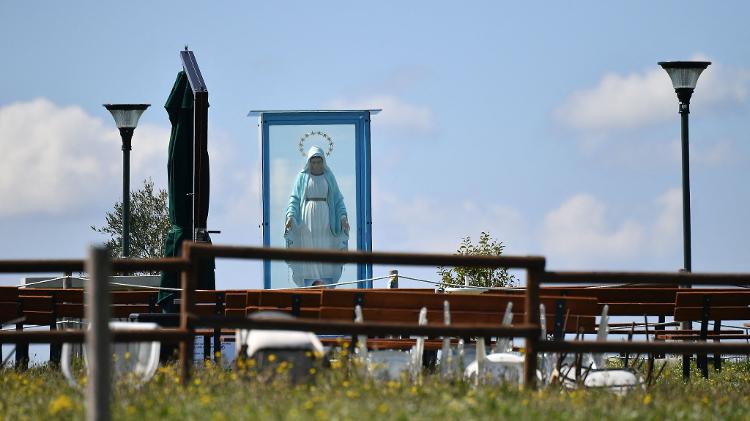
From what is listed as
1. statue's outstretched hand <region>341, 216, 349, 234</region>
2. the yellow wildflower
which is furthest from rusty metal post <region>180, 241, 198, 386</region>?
statue's outstretched hand <region>341, 216, 349, 234</region>

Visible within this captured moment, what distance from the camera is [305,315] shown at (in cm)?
1466

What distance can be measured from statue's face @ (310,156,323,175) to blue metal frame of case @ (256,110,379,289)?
65 cm

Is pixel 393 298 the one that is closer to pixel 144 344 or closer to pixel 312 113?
pixel 144 344

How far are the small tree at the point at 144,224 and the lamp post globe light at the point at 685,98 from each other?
28801mm

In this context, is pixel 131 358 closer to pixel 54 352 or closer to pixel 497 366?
pixel 497 366

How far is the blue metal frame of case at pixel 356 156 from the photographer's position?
24578 millimetres

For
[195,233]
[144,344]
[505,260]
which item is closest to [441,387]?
[505,260]

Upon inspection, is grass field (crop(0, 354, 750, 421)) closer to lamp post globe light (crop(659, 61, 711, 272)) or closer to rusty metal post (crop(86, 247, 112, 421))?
rusty metal post (crop(86, 247, 112, 421))

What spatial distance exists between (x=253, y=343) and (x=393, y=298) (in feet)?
8.30

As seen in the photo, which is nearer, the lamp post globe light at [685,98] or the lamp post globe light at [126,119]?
the lamp post globe light at [685,98]

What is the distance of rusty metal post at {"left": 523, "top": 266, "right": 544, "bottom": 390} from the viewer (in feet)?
35.4

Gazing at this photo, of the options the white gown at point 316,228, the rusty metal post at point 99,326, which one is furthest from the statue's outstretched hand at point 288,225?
the rusty metal post at point 99,326

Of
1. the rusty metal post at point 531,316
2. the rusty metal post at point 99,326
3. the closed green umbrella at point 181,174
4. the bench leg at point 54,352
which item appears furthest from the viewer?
the closed green umbrella at point 181,174

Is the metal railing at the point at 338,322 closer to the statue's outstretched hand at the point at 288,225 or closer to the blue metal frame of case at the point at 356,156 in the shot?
the blue metal frame of case at the point at 356,156
